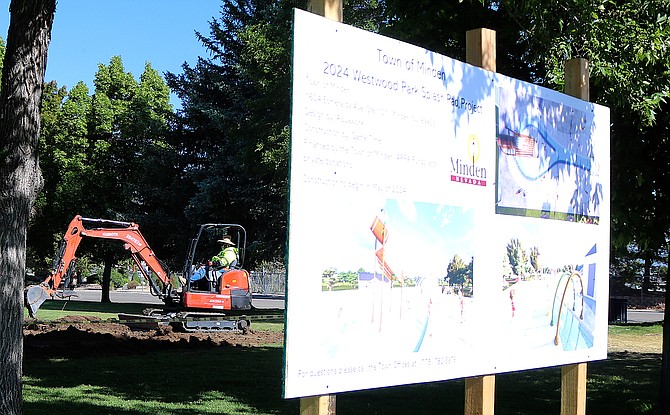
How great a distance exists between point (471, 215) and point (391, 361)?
121cm

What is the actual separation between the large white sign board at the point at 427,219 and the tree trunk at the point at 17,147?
11.6 ft

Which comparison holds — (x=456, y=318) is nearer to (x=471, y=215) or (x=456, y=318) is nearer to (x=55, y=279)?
(x=471, y=215)

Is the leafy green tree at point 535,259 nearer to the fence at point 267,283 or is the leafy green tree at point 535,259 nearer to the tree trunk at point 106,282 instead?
the tree trunk at point 106,282

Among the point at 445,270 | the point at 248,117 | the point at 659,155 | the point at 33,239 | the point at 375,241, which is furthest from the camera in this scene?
the point at 33,239

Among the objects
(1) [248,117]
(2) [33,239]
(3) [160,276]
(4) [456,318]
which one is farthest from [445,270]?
(2) [33,239]

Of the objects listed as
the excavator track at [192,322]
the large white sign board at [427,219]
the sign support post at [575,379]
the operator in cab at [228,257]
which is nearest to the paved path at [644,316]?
the operator in cab at [228,257]

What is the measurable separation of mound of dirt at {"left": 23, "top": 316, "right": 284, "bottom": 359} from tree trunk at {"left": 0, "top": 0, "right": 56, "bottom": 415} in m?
9.86

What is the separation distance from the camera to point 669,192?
38.3ft

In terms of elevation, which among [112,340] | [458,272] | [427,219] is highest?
[427,219]

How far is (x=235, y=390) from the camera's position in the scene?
12.5 metres

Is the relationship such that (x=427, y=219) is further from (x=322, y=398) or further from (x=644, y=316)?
(x=644, y=316)

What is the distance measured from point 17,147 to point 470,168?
3785 millimetres

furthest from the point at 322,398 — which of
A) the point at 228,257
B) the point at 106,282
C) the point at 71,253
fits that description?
the point at 106,282

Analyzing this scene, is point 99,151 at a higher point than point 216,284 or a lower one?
higher
